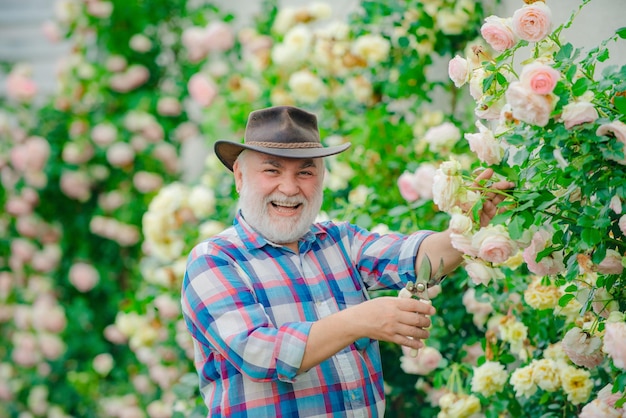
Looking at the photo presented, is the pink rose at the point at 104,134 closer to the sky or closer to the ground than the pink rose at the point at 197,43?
closer to the ground

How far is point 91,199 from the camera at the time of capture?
188 inches

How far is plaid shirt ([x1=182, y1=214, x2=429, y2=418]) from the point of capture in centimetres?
183

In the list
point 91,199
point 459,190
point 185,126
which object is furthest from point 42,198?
point 459,190

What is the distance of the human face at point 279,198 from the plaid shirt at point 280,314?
0.04 m

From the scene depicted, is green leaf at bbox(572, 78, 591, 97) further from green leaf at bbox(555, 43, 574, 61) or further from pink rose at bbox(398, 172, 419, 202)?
pink rose at bbox(398, 172, 419, 202)

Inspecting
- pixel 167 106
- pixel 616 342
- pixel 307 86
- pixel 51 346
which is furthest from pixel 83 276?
pixel 616 342

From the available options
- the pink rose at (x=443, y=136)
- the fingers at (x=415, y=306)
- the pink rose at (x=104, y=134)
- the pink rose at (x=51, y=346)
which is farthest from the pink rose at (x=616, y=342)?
the pink rose at (x=51, y=346)

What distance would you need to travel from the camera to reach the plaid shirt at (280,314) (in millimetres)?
1831

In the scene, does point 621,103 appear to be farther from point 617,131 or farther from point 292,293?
point 292,293

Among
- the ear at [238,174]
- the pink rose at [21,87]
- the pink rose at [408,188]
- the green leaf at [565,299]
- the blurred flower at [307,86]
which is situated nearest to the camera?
the green leaf at [565,299]

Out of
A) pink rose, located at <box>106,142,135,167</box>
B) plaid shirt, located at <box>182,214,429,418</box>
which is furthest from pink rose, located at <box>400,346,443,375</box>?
pink rose, located at <box>106,142,135,167</box>

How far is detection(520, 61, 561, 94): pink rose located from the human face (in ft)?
2.49

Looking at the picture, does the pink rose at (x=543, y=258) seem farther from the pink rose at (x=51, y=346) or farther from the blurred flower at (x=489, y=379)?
the pink rose at (x=51, y=346)

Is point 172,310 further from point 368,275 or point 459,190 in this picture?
point 459,190
